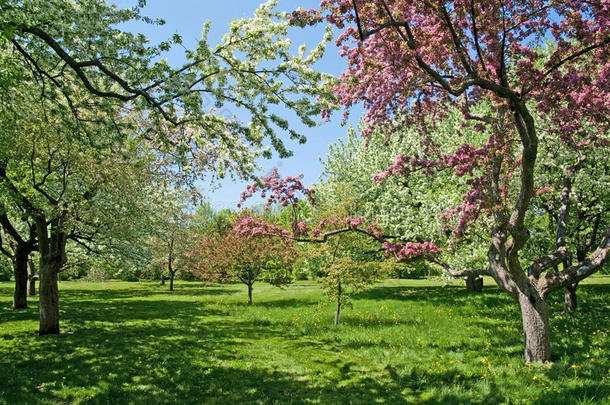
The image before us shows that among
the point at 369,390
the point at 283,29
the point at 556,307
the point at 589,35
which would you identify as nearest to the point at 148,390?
the point at 369,390

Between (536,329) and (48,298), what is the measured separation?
14996 millimetres

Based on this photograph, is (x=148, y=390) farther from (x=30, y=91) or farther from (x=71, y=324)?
(x=71, y=324)

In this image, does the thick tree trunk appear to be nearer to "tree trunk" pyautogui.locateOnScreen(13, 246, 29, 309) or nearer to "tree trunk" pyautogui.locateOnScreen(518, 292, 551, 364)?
"tree trunk" pyautogui.locateOnScreen(13, 246, 29, 309)

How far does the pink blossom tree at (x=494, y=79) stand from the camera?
7184mm

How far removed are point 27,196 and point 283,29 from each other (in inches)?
415

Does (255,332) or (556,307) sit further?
(556,307)

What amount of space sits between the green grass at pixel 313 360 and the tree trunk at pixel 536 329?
32 cm

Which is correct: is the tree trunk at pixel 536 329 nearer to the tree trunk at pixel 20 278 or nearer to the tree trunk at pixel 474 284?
the tree trunk at pixel 474 284

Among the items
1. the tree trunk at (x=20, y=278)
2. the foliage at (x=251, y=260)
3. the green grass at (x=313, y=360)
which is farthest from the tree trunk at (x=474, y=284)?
the tree trunk at (x=20, y=278)

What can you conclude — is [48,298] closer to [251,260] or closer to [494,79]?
[251,260]

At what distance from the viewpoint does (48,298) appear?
12758 millimetres

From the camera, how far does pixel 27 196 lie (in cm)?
1220

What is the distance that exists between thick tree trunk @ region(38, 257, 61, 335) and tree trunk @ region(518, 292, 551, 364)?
47.3 feet

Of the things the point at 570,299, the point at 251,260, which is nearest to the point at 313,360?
the point at 570,299
